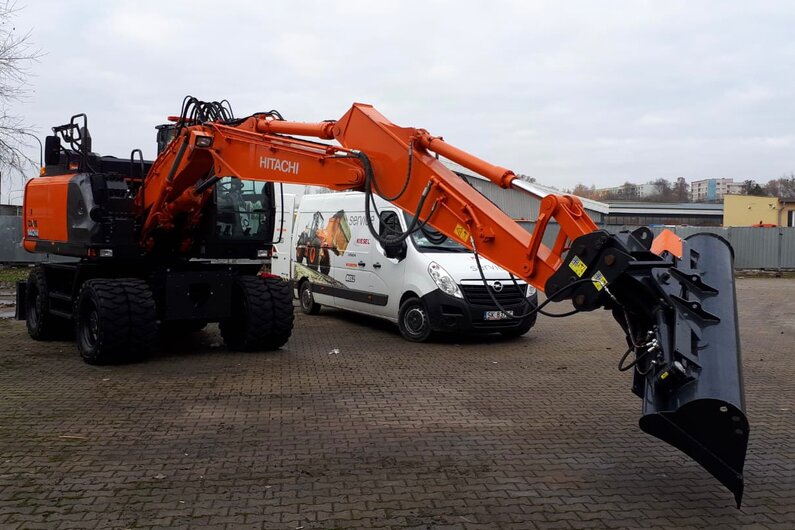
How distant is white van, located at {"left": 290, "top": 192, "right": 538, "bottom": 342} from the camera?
11.6m

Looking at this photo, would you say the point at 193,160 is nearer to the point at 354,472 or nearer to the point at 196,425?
the point at 196,425

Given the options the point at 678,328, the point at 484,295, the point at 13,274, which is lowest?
the point at 13,274

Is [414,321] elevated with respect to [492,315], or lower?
lower

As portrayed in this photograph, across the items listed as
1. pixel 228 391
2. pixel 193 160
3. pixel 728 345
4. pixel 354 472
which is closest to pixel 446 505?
pixel 354 472

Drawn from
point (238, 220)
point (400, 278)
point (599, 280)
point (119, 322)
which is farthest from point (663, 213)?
point (599, 280)

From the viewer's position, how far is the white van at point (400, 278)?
11586 millimetres

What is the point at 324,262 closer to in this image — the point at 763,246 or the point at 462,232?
the point at 462,232

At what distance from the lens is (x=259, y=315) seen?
10656mm

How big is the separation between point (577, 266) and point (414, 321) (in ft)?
23.4

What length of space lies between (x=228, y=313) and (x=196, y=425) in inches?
149

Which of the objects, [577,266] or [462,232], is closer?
[577,266]

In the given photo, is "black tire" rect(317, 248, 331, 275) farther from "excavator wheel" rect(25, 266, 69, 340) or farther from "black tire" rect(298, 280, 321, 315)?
"excavator wheel" rect(25, 266, 69, 340)

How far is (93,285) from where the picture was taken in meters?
9.87

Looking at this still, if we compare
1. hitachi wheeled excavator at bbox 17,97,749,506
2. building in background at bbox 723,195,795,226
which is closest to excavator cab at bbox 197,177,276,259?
hitachi wheeled excavator at bbox 17,97,749,506
